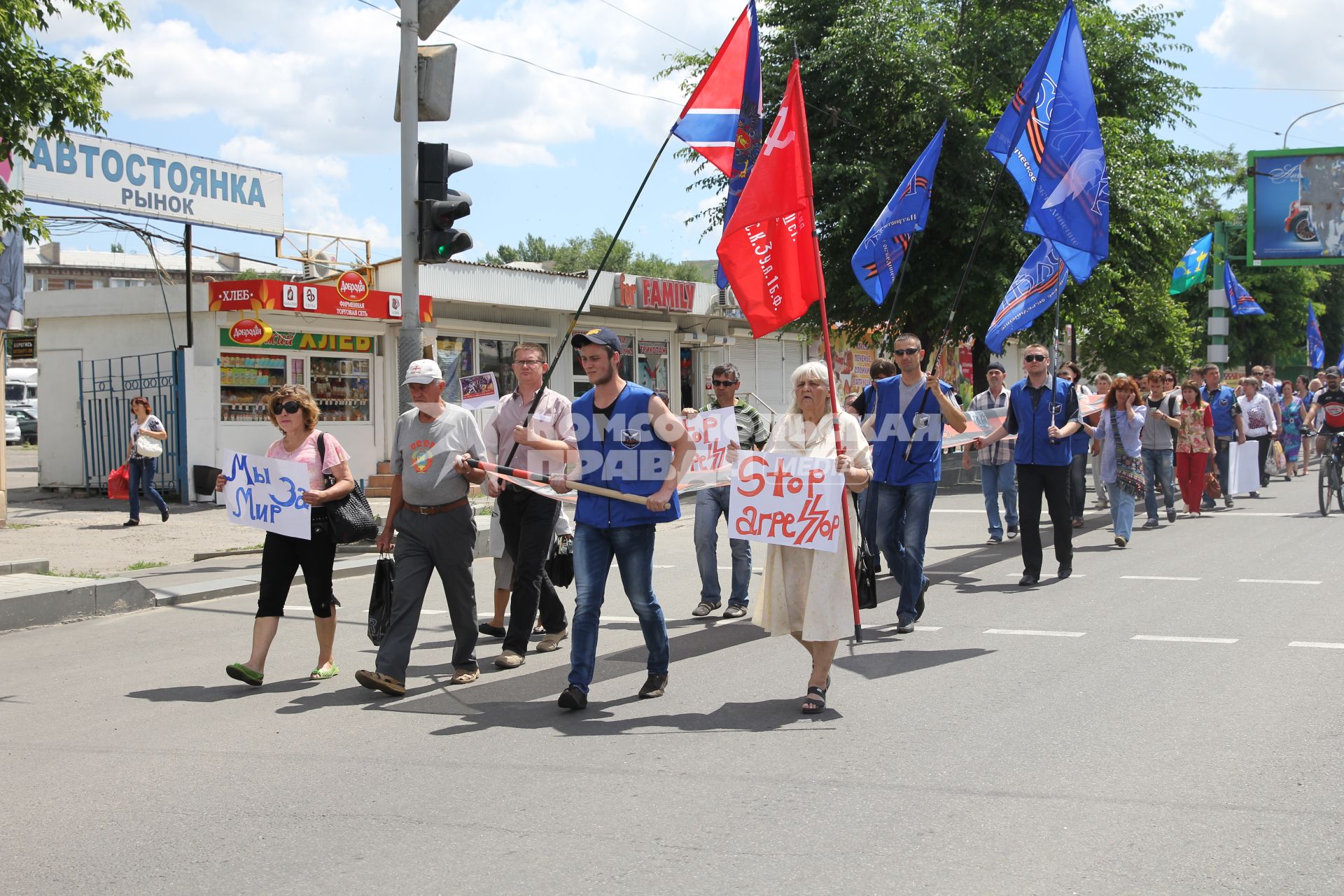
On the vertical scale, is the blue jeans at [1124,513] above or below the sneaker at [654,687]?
above

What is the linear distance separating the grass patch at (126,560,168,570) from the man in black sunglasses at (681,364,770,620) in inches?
239

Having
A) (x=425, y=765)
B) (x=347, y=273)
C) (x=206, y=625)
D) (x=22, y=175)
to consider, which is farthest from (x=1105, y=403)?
(x=22, y=175)

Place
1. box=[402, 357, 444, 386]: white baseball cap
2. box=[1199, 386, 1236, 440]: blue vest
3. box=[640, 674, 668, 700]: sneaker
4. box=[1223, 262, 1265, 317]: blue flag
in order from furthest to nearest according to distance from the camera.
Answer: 1. box=[1223, 262, 1265, 317]: blue flag
2. box=[1199, 386, 1236, 440]: blue vest
3. box=[402, 357, 444, 386]: white baseball cap
4. box=[640, 674, 668, 700]: sneaker

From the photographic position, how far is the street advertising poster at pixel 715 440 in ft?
30.3

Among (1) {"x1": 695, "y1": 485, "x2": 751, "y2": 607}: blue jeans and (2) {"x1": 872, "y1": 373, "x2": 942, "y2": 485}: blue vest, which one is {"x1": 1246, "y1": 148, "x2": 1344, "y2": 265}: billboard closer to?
(2) {"x1": 872, "y1": 373, "x2": 942, "y2": 485}: blue vest

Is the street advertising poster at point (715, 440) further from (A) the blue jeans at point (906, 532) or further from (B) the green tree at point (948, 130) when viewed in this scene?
(B) the green tree at point (948, 130)

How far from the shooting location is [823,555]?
20.4ft

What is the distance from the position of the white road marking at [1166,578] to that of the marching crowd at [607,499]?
1.94 ft

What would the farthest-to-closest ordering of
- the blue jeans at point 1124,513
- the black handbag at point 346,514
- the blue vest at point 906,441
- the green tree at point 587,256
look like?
the green tree at point 587,256, the blue jeans at point 1124,513, the blue vest at point 906,441, the black handbag at point 346,514

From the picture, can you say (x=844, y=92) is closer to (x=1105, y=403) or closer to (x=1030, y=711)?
(x=1105, y=403)

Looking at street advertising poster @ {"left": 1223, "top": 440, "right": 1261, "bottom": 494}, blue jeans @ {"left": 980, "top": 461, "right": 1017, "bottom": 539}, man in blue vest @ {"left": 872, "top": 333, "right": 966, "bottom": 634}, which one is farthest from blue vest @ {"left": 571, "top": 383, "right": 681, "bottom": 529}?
street advertising poster @ {"left": 1223, "top": 440, "right": 1261, "bottom": 494}

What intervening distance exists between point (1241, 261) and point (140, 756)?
50347 mm

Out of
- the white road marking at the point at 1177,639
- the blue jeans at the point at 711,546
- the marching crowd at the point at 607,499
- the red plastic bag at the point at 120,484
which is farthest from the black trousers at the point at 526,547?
the red plastic bag at the point at 120,484

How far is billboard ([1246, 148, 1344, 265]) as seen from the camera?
29.6 metres
